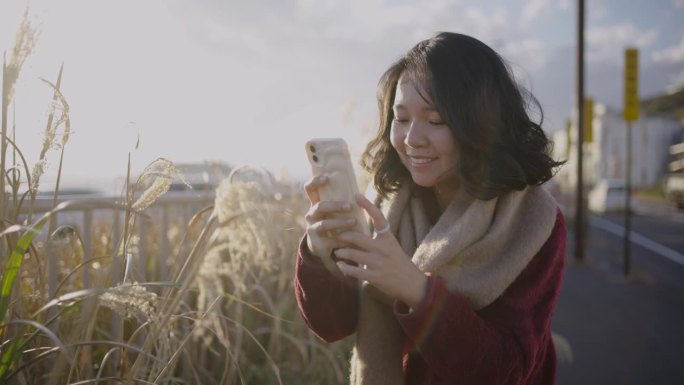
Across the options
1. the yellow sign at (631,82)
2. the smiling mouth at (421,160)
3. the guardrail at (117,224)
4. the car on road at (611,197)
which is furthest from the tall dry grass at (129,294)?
the car on road at (611,197)

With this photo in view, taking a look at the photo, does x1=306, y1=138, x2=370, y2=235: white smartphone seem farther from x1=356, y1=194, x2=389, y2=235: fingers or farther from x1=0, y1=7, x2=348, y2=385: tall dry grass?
x1=0, y1=7, x2=348, y2=385: tall dry grass

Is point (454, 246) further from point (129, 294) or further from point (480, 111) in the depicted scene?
point (129, 294)

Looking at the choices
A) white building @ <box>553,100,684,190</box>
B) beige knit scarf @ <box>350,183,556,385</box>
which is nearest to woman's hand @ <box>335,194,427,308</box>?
beige knit scarf @ <box>350,183,556,385</box>

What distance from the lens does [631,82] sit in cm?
833

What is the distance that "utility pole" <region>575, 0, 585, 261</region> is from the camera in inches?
393

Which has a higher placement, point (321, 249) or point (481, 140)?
point (481, 140)

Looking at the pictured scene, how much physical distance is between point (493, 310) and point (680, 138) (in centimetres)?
6440

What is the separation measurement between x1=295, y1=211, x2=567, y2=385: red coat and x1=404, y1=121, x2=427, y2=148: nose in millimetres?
334

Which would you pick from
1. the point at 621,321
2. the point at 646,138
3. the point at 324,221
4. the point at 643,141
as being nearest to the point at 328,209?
the point at 324,221

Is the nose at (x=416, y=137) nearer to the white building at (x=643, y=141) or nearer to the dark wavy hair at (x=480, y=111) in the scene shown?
the dark wavy hair at (x=480, y=111)

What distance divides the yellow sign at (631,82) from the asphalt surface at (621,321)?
214 centimetres

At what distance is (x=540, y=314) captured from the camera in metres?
1.56

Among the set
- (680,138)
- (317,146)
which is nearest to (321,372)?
(317,146)

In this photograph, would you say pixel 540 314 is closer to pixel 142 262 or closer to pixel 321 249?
pixel 321 249
